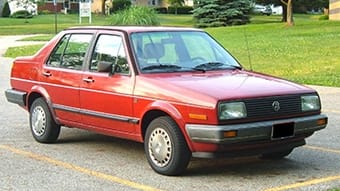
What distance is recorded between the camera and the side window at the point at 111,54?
7.56m

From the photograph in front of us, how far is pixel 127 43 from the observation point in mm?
7613

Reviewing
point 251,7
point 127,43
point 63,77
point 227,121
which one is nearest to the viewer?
point 227,121

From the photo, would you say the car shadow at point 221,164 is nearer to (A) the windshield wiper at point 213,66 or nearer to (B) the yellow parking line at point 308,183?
(B) the yellow parking line at point 308,183

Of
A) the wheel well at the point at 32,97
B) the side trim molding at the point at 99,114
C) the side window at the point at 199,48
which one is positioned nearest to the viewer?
the side trim molding at the point at 99,114

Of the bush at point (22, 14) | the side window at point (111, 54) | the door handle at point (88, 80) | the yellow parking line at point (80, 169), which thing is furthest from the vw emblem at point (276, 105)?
the bush at point (22, 14)

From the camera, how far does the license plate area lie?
663 centimetres

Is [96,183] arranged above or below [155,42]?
below

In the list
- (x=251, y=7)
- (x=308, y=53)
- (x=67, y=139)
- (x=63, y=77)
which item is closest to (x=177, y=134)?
(x=63, y=77)

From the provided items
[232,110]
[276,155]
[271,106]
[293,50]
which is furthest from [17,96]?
[293,50]

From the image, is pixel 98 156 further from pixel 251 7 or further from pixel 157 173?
pixel 251 7

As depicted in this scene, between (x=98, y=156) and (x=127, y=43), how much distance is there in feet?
4.54

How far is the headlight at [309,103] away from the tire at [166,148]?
51.1 inches

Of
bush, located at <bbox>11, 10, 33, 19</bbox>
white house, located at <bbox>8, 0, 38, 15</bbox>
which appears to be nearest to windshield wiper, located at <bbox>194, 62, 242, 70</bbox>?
white house, located at <bbox>8, 0, 38, 15</bbox>

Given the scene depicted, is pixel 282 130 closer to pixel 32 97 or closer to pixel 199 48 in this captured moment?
pixel 199 48
